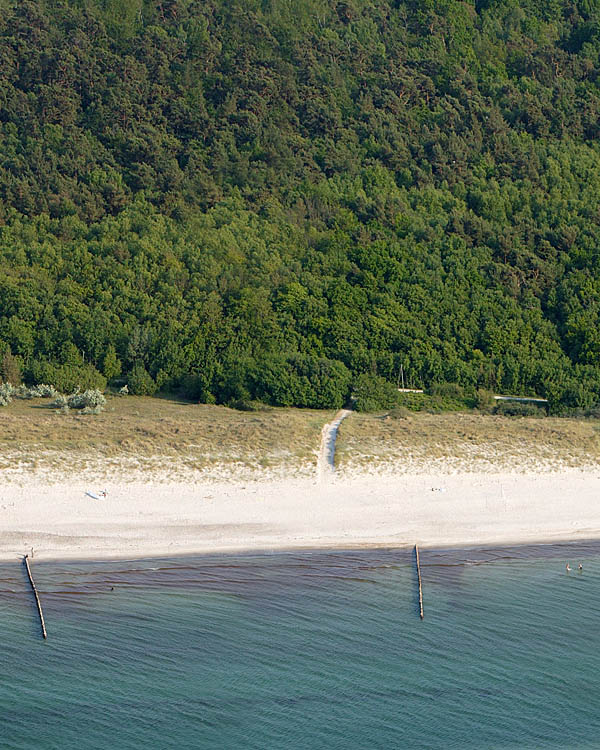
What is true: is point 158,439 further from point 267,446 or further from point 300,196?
point 300,196

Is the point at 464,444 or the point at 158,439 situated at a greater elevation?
the point at 464,444

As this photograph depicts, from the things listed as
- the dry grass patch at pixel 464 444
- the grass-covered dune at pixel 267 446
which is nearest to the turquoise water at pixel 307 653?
the grass-covered dune at pixel 267 446

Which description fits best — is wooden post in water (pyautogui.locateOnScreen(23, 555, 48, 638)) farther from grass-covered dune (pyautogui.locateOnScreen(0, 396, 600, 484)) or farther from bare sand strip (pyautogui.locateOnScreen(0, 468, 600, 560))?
grass-covered dune (pyautogui.locateOnScreen(0, 396, 600, 484))

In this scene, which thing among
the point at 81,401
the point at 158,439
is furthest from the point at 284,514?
the point at 81,401

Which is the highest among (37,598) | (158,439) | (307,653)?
(158,439)

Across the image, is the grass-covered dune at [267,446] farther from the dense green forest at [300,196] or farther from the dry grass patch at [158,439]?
the dense green forest at [300,196]
